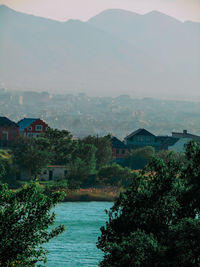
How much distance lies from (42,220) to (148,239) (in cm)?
258

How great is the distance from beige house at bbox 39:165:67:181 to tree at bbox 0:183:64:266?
124ft

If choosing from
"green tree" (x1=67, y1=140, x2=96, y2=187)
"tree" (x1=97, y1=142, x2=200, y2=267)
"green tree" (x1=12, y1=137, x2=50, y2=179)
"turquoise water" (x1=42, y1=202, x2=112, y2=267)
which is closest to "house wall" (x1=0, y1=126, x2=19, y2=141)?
"green tree" (x1=67, y1=140, x2=96, y2=187)

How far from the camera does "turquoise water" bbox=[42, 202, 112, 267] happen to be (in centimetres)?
2614

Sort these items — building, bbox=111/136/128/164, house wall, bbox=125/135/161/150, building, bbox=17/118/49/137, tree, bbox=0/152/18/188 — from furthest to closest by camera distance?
house wall, bbox=125/135/161/150
building, bbox=17/118/49/137
building, bbox=111/136/128/164
tree, bbox=0/152/18/188

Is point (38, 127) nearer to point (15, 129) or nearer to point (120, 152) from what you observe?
point (15, 129)

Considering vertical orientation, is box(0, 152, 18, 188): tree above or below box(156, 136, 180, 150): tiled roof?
below

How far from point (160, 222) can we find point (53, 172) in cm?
3865

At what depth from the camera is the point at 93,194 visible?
4894 cm

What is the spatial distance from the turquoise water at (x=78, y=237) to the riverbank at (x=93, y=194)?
1.47 m

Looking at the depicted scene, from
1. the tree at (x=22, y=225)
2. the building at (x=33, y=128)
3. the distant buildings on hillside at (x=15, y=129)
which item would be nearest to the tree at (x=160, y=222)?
the tree at (x=22, y=225)

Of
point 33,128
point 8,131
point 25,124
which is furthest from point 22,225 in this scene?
point 25,124

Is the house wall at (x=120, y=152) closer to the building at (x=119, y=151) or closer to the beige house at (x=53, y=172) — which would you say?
the building at (x=119, y=151)

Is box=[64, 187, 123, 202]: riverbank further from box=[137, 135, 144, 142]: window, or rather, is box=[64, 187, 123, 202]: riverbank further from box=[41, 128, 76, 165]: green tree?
box=[137, 135, 144, 142]: window

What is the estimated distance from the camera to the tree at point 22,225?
47.6 feet
